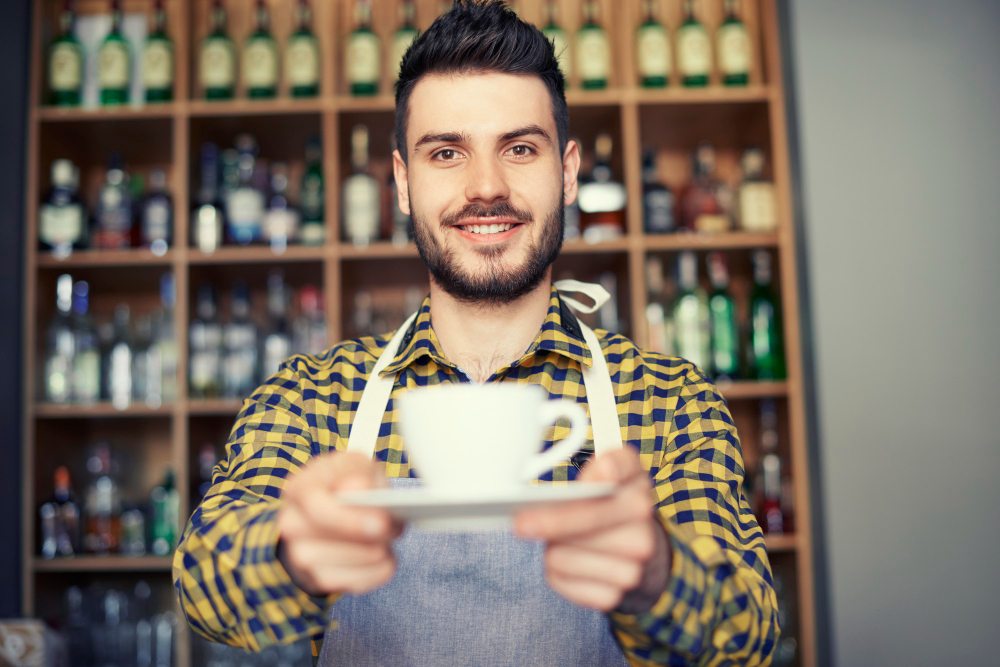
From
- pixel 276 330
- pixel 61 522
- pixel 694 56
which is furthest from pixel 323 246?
pixel 694 56

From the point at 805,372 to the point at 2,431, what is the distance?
69.9 inches

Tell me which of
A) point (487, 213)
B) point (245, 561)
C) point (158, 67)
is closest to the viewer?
point (245, 561)

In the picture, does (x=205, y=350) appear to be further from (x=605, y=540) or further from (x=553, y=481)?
(x=605, y=540)

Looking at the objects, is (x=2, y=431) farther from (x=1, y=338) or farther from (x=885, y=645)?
(x=885, y=645)

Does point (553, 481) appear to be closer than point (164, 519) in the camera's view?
Yes

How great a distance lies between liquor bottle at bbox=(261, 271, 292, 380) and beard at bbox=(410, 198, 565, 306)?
46.6 inches

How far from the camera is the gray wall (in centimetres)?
184

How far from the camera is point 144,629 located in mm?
2113

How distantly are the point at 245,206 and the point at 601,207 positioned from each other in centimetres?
84

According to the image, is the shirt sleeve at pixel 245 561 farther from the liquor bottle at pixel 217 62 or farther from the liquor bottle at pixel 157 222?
the liquor bottle at pixel 217 62

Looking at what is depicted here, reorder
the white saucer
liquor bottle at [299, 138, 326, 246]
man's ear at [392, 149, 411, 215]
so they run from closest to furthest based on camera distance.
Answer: the white saucer, man's ear at [392, 149, 411, 215], liquor bottle at [299, 138, 326, 246]

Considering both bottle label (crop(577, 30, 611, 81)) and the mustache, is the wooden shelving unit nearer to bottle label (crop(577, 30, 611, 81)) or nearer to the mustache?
bottle label (crop(577, 30, 611, 81))

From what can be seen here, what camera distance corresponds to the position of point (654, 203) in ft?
7.16

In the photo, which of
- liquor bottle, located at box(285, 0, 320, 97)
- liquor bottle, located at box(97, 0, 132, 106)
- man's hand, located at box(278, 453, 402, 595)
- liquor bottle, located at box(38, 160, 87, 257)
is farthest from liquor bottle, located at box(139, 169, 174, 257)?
man's hand, located at box(278, 453, 402, 595)
